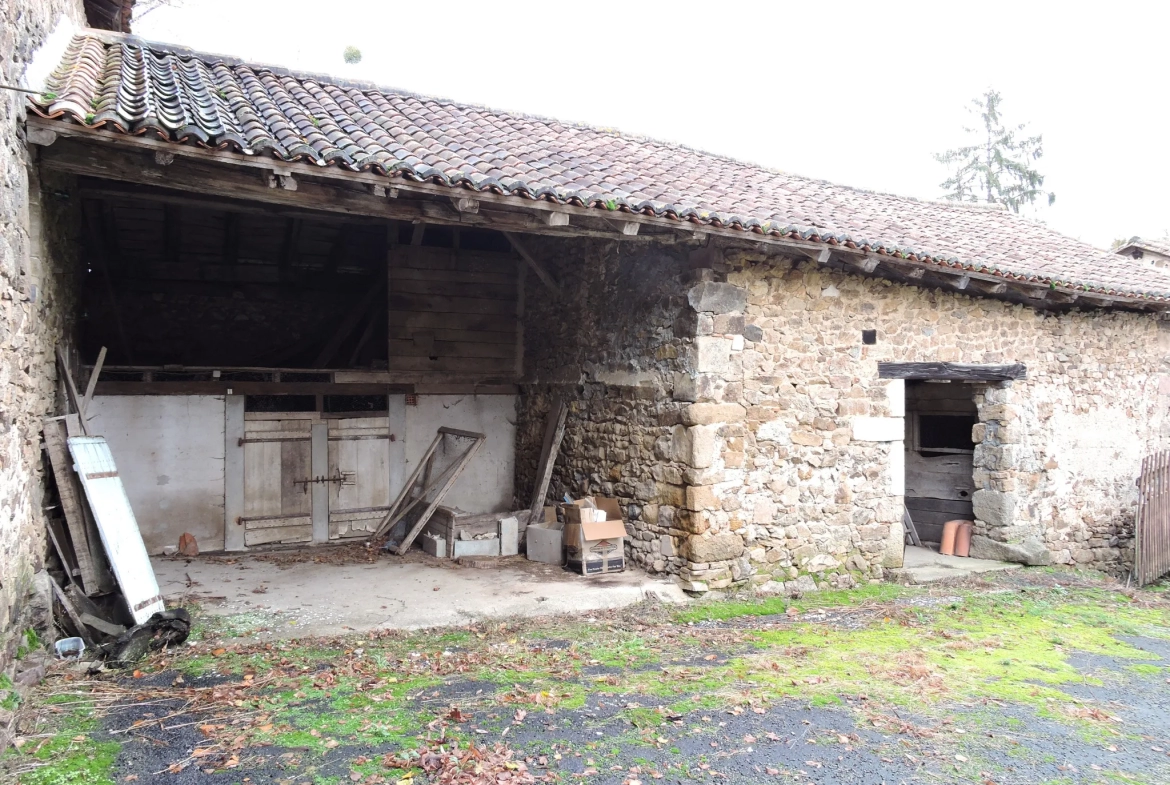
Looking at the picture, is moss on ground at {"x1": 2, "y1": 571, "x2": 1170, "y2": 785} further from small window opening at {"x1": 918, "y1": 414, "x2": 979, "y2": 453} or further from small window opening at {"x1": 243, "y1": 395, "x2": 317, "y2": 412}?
small window opening at {"x1": 243, "y1": 395, "x2": 317, "y2": 412}

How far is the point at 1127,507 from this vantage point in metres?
9.55

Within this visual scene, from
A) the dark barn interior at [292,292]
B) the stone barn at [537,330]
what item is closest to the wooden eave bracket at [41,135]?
the stone barn at [537,330]

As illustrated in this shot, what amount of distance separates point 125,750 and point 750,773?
2887mm

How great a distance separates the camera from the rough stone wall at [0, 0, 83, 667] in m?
3.78

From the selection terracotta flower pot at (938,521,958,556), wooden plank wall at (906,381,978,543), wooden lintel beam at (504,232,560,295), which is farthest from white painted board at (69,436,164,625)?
wooden plank wall at (906,381,978,543)

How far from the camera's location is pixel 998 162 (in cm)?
2639

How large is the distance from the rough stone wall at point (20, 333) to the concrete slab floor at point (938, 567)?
24.3 ft

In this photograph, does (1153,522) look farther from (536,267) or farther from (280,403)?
(280,403)

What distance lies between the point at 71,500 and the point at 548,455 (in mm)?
4466

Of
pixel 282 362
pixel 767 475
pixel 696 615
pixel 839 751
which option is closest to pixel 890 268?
pixel 767 475

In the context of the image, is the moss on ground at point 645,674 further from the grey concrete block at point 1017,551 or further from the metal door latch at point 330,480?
the metal door latch at point 330,480

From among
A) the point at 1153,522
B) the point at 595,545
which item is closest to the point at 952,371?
the point at 1153,522

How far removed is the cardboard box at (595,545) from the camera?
700cm

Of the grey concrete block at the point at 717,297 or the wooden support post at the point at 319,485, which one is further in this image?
the wooden support post at the point at 319,485
